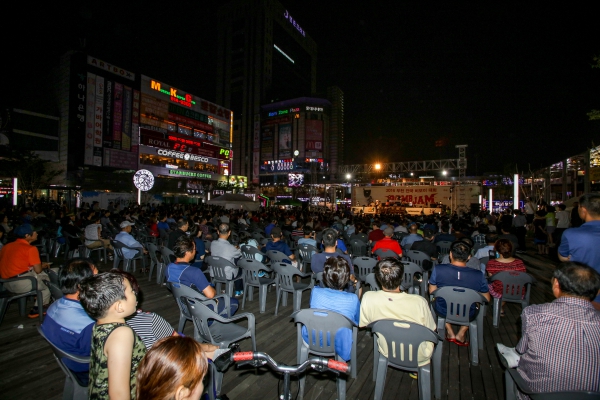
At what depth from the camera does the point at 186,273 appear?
11.7 feet

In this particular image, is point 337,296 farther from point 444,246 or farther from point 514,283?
point 444,246

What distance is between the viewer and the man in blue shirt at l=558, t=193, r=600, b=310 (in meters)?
3.05

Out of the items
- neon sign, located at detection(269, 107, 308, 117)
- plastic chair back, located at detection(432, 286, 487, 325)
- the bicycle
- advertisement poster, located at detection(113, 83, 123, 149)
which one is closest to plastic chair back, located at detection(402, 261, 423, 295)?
plastic chair back, located at detection(432, 286, 487, 325)

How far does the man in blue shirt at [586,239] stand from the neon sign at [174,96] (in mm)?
40554

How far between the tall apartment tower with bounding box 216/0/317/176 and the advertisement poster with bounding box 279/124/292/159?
8318mm

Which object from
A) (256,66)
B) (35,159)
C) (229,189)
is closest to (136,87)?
(35,159)

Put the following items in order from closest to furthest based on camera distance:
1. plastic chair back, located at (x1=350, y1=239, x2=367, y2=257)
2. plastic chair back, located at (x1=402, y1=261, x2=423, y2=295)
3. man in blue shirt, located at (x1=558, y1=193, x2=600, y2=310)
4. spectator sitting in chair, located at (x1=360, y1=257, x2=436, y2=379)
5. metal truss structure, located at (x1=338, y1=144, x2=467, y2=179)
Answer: spectator sitting in chair, located at (x1=360, y1=257, x2=436, y2=379)
man in blue shirt, located at (x1=558, y1=193, x2=600, y2=310)
plastic chair back, located at (x1=402, y1=261, x2=423, y2=295)
plastic chair back, located at (x1=350, y1=239, x2=367, y2=257)
metal truss structure, located at (x1=338, y1=144, x2=467, y2=179)

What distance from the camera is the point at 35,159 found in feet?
76.0

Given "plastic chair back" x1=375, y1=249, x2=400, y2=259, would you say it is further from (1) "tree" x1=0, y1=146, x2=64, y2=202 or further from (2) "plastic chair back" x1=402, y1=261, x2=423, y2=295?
(1) "tree" x1=0, y1=146, x2=64, y2=202

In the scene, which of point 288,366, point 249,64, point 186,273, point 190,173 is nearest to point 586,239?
point 288,366

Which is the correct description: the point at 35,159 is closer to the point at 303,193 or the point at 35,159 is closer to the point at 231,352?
the point at 231,352

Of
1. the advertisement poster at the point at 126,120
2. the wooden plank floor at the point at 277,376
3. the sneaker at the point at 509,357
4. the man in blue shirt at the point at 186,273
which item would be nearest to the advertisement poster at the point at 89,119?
the advertisement poster at the point at 126,120

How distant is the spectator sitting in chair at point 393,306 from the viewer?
254cm

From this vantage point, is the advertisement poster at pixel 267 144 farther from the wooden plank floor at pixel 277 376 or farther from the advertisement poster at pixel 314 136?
the wooden plank floor at pixel 277 376
